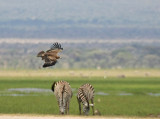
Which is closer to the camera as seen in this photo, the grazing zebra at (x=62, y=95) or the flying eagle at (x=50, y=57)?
the flying eagle at (x=50, y=57)

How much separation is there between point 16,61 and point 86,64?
58.4ft

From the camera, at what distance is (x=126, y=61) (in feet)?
563

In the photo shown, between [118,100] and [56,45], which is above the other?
[56,45]

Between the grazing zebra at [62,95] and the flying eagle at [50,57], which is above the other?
the flying eagle at [50,57]

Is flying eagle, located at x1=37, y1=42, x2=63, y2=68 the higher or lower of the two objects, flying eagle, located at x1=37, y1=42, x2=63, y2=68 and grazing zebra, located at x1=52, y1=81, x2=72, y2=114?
the higher

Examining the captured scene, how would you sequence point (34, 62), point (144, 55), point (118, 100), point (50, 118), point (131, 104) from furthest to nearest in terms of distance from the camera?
point (144, 55), point (34, 62), point (118, 100), point (131, 104), point (50, 118)

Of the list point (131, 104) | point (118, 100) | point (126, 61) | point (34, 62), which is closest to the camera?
point (131, 104)

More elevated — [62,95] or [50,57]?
[50,57]

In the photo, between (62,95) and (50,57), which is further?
(62,95)

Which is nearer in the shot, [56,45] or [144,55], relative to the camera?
[56,45]

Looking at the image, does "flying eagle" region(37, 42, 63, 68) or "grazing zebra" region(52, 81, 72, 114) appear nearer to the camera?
"flying eagle" region(37, 42, 63, 68)

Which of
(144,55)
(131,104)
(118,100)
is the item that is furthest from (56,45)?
(144,55)

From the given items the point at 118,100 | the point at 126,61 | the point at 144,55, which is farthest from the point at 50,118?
the point at 144,55

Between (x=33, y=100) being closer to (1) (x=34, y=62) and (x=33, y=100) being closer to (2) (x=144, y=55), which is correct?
(1) (x=34, y=62)
